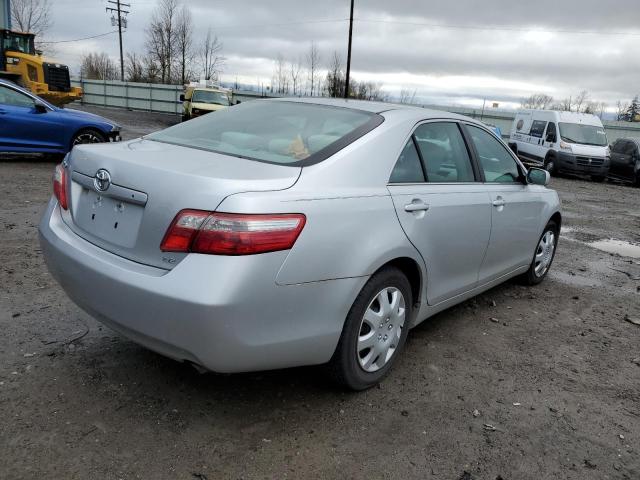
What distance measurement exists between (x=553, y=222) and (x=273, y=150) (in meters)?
3.53

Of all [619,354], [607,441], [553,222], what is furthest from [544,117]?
[607,441]

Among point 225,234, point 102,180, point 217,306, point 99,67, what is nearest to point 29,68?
point 102,180

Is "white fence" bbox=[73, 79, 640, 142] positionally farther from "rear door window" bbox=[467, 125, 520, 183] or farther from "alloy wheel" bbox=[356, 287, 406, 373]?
"alloy wheel" bbox=[356, 287, 406, 373]

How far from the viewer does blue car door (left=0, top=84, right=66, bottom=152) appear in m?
10.1

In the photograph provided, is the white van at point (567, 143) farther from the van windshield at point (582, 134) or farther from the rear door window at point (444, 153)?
the rear door window at point (444, 153)

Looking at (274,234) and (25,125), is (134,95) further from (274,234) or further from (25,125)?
(274,234)

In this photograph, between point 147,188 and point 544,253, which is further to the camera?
point 544,253

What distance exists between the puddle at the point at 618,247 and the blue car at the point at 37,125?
9.34m

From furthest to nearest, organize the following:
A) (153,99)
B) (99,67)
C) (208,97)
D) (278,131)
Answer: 1. (99,67)
2. (153,99)
3. (208,97)
4. (278,131)

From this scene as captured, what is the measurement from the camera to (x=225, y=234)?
222cm

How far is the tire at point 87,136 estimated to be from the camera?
1092 centimetres

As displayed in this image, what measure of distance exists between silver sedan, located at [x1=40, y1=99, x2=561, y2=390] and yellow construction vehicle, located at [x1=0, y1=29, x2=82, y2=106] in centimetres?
2224

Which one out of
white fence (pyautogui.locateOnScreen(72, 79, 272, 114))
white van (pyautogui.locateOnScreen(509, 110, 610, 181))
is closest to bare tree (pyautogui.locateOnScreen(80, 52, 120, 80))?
white fence (pyautogui.locateOnScreen(72, 79, 272, 114))

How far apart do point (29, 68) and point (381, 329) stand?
80.1ft
